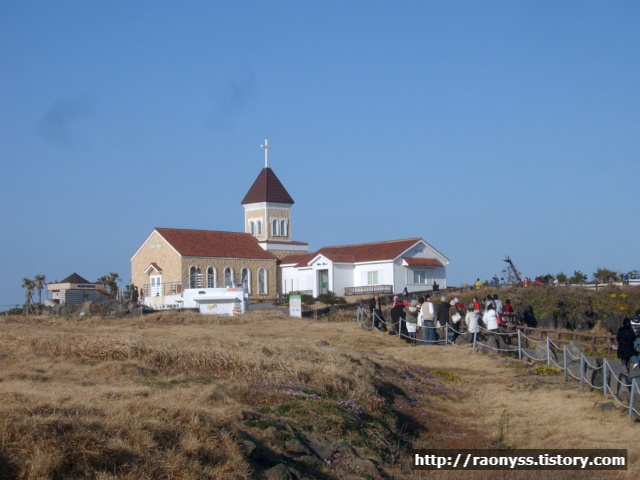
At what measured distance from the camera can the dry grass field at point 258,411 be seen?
8.49 meters

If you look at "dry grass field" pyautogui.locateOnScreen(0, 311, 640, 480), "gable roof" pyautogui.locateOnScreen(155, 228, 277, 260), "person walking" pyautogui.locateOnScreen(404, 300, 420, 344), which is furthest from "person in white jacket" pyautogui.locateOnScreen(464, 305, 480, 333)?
"gable roof" pyautogui.locateOnScreen(155, 228, 277, 260)

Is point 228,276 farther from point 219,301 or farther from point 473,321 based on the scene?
point 473,321

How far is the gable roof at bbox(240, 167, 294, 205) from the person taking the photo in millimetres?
62812

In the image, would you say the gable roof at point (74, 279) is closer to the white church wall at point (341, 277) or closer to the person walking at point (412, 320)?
the white church wall at point (341, 277)

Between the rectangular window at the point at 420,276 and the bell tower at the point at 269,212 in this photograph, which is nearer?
the rectangular window at the point at 420,276

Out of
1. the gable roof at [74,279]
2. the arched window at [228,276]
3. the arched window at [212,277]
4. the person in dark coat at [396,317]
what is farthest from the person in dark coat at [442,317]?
the gable roof at [74,279]

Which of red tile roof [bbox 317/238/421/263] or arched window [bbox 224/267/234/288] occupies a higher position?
red tile roof [bbox 317/238/421/263]

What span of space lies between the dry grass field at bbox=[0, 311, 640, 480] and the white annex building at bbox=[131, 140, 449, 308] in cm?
3307

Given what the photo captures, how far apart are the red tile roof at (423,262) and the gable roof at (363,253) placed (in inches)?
34.0

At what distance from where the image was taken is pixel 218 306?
3916cm

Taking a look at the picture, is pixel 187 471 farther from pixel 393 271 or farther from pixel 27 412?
pixel 393 271

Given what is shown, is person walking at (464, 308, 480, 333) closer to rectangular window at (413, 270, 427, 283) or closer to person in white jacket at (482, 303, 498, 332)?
person in white jacket at (482, 303, 498, 332)

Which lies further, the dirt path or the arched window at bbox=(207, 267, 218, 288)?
the arched window at bbox=(207, 267, 218, 288)

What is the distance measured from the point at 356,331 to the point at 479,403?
37.8ft
